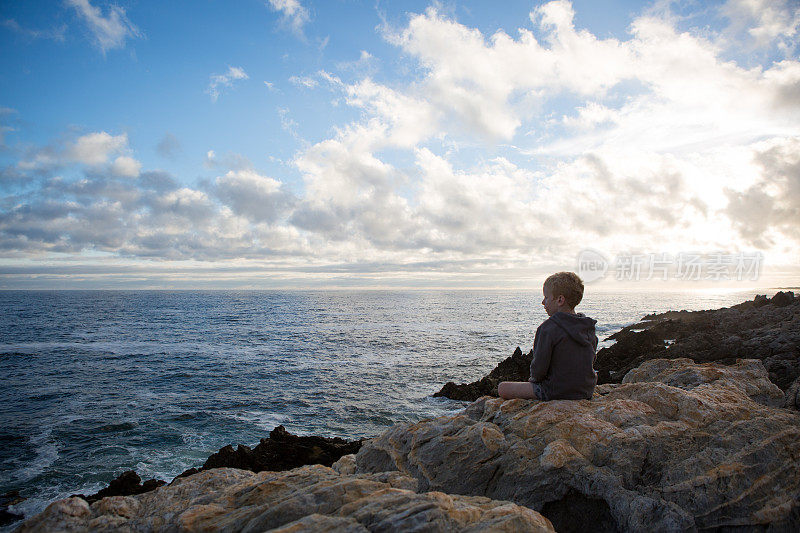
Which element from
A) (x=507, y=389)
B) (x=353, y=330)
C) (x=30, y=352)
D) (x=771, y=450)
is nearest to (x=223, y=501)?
(x=507, y=389)

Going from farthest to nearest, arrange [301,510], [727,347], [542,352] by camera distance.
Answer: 1. [727,347]
2. [542,352]
3. [301,510]

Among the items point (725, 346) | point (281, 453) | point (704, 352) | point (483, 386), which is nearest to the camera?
point (281, 453)

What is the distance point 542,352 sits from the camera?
18.9ft

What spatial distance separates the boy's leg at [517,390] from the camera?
631cm

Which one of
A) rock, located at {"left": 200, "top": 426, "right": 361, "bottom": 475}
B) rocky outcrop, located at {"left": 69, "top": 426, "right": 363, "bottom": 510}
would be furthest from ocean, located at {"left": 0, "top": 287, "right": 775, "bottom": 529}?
rock, located at {"left": 200, "top": 426, "right": 361, "bottom": 475}

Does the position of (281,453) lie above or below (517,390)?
below

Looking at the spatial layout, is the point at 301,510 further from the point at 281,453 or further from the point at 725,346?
the point at 725,346

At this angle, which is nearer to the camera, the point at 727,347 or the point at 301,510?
the point at 301,510

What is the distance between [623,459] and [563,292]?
2.29m

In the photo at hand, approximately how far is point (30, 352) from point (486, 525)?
166 feet

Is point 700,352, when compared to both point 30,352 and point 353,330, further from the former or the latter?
point 30,352

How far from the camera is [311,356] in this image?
118ft

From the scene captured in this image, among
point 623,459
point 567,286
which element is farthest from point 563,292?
point 623,459

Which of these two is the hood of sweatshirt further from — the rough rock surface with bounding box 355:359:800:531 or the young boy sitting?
the rough rock surface with bounding box 355:359:800:531
